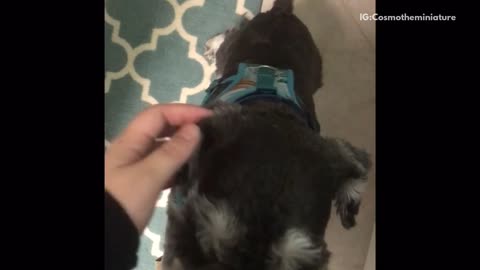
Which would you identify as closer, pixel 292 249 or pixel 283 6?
pixel 292 249

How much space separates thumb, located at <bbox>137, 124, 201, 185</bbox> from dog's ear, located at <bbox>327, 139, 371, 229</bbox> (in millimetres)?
362

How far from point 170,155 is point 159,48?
37.1 inches

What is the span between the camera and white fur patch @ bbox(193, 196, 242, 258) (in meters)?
0.87

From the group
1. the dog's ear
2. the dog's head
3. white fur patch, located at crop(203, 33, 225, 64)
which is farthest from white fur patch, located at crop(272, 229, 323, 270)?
white fur patch, located at crop(203, 33, 225, 64)

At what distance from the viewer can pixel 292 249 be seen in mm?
884

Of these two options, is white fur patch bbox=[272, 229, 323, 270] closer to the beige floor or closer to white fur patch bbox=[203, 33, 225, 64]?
the beige floor

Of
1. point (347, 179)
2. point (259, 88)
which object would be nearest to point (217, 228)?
point (347, 179)

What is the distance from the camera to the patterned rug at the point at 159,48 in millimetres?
1670

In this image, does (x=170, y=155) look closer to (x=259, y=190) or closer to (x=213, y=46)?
(x=259, y=190)

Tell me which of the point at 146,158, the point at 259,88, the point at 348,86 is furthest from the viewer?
the point at 348,86
